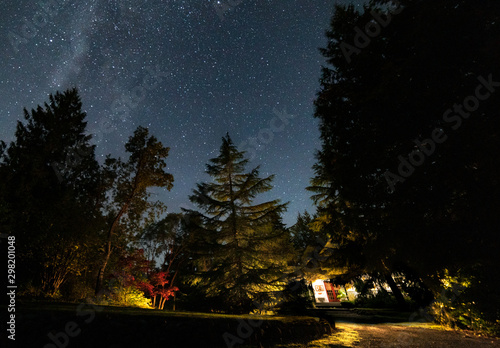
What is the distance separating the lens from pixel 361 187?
8.02 metres

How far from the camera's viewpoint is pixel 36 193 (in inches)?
535

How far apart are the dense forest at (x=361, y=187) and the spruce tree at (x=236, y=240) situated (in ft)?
0.23

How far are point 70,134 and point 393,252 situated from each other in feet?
68.3

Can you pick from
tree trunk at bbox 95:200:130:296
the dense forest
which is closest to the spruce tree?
the dense forest

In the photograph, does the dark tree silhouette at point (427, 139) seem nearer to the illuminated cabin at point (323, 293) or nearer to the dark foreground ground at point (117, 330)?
the dark foreground ground at point (117, 330)

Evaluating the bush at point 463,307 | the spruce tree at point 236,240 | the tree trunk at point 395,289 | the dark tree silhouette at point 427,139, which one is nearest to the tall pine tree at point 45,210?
the spruce tree at point 236,240

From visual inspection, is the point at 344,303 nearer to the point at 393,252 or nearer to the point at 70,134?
the point at 393,252

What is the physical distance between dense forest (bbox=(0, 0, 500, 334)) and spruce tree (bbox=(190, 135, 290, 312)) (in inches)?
2.7

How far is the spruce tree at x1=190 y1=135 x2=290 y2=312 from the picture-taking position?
1205 centimetres

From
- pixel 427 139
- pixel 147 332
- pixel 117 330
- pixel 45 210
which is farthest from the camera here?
pixel 45 210

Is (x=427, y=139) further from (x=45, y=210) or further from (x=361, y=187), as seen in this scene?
(x=45, y=210)

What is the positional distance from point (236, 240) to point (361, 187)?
7.84 m

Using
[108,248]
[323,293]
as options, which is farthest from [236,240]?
[323,293]

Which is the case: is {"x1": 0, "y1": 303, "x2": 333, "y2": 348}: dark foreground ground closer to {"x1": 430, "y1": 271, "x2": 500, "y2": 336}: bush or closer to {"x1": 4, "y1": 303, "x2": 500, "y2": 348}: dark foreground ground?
{"x1": 4, "y1": 303, "x2": 500, "y2": 348}: dark foreground ground
